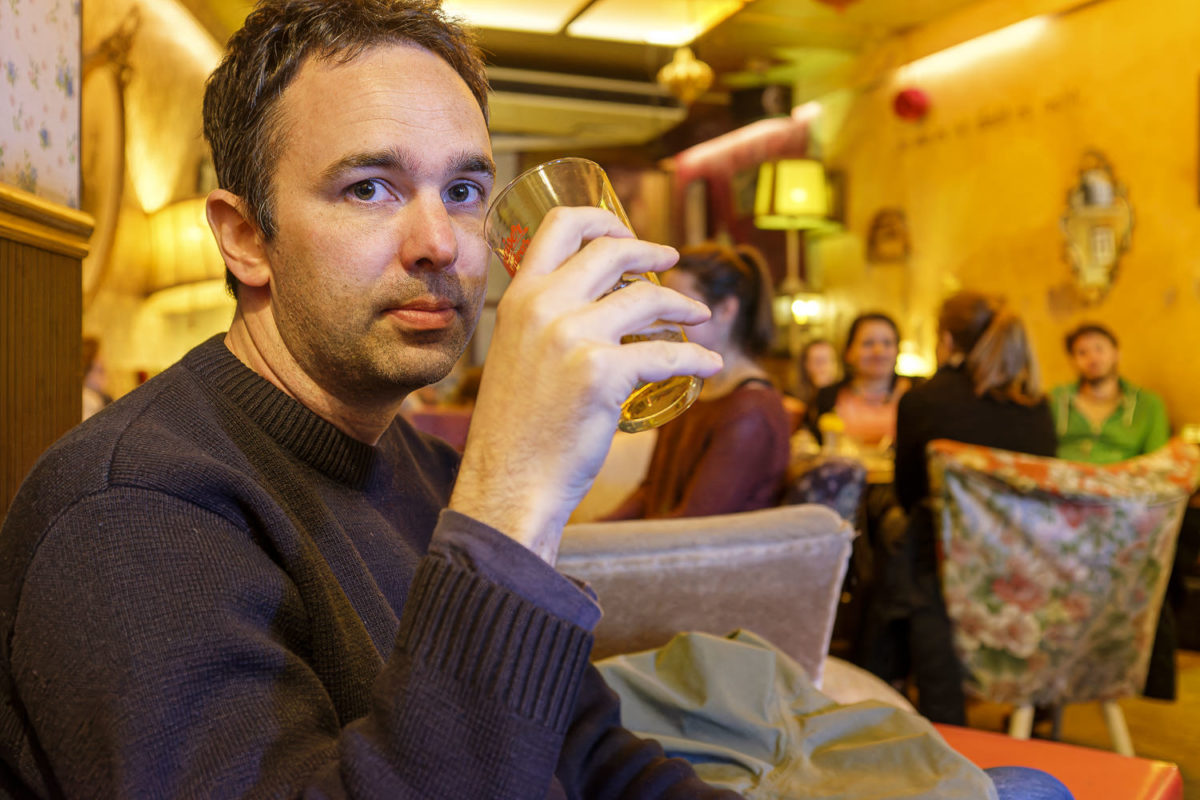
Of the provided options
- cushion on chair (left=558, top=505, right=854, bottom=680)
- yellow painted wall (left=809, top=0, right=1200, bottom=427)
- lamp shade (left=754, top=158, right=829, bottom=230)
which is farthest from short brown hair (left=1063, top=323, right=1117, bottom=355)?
cushion on chair (left=558, top=505, right=854, bottom=680)

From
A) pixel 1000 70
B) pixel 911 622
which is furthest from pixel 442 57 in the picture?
pixel 1000 70

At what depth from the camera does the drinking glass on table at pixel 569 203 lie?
0.72 metres

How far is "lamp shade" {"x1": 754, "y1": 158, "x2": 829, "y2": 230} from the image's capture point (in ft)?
24.4

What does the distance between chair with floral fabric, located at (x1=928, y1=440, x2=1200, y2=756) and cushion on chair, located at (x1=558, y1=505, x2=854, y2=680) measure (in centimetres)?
106

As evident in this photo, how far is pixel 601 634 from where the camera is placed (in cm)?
159

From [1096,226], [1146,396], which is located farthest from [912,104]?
[1146,396]

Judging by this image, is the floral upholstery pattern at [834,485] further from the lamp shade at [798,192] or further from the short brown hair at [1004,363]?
the lamp shade at [798,192]

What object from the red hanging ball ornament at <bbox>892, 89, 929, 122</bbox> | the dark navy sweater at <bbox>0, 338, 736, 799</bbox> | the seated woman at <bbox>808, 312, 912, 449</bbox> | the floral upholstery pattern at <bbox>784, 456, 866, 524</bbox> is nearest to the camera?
the dark navy sweater at <bbox>0, 338, 736, 799</bbox>

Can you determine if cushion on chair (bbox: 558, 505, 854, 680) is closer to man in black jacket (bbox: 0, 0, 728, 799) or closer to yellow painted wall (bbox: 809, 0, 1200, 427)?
man in black jacket (bbox: 0, 0, 728, 799)

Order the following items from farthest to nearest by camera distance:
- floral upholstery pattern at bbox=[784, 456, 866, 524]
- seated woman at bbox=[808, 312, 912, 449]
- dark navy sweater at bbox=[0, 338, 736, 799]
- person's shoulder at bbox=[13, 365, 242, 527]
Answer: seated woman at bbox=[808, 312, 912, 449] < floral upholstery pattern at bbox=[784, 456, 866, 524] < person's shoulder at bbox=[13, 365, 242, 527] < dark navy sweater at bbox=[0, 338, 736, 799]

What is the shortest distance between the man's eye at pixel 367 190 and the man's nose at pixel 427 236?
33 millimetres

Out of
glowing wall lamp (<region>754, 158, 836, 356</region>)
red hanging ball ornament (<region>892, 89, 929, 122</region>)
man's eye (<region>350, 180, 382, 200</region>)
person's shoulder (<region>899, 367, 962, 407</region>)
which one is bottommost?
person's shoulder (<region>899, 367, 962, 407</region>)

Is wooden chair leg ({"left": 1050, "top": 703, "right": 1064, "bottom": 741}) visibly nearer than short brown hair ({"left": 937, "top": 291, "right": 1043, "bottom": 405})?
Yes

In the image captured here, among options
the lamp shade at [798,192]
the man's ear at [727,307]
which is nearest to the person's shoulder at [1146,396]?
the lamp shade at [798,192]
